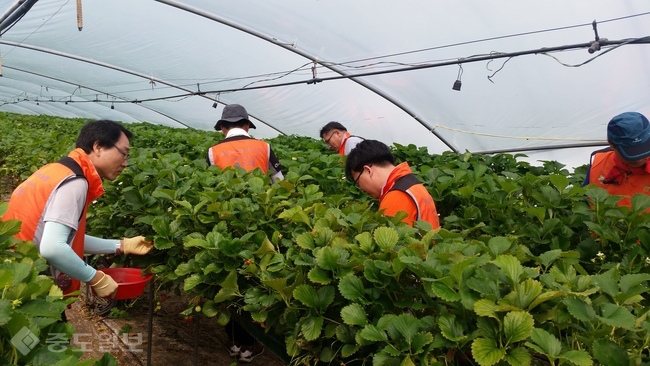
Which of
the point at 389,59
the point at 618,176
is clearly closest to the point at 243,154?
the point at 618,176

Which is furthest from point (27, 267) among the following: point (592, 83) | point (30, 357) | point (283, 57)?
point (283, 57)

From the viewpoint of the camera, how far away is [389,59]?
7742 millimetres

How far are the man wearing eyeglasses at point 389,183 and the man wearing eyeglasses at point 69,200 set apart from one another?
1268 mm

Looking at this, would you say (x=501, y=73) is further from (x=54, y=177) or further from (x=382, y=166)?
(x=54, y=177)

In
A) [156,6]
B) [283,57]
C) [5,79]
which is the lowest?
[5,79]

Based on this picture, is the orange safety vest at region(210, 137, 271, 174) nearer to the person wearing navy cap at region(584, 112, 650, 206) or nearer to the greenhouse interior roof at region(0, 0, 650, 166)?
the person wearing navy cap at region(584, 112, 650, 206)

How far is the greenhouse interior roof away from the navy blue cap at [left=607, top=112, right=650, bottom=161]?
7.84 ft

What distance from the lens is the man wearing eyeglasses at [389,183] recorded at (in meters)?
2.66

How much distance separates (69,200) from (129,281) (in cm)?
77

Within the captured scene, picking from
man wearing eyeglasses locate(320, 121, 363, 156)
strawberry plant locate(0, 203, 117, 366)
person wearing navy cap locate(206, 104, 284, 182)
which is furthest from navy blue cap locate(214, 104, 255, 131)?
strawberry plant locate(0, 203, 117, 366)

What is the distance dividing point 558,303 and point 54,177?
222 cm

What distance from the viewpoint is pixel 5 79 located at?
1788 cm

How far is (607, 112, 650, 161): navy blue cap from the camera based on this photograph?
113 inches

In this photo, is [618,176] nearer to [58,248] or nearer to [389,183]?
[389,183]
